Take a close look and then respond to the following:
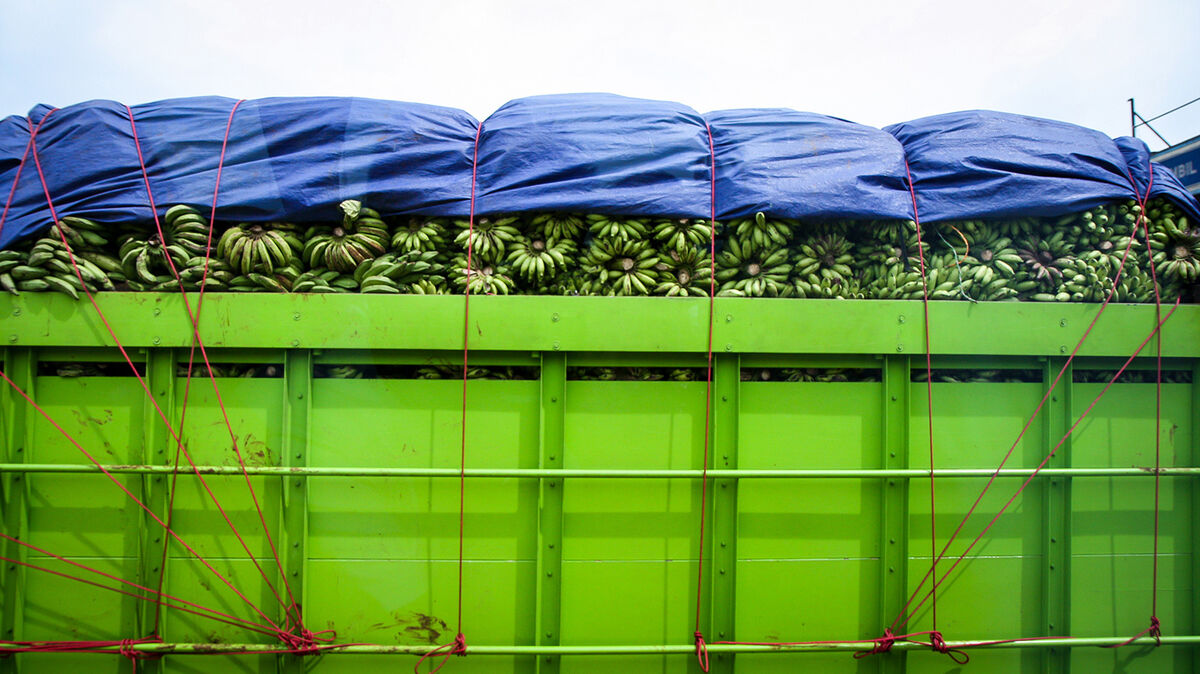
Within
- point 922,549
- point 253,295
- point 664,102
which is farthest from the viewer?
point 664,102

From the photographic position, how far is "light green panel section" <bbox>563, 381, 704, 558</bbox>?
2.78 metres

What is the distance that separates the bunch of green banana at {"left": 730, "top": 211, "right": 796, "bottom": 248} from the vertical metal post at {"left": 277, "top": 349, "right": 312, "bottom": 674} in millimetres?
2381

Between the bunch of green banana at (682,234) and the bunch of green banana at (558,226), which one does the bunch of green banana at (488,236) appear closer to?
the bunch of green banana at (558,226)

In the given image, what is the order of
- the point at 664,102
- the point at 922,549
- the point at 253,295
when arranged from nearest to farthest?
the point at 253,295
the point at 922,549
the point at 664,102

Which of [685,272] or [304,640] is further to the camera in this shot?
[685,272]

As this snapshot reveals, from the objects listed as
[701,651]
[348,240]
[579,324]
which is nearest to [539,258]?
[579,324]

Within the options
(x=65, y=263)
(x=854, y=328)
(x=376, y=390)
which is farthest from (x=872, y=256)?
(x=65, y=263)

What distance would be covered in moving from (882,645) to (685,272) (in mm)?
2215

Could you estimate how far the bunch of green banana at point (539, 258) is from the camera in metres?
2.84

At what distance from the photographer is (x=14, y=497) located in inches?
105

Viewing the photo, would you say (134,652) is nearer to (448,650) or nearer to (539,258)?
(448,650)

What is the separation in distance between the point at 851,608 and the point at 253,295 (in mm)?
3523

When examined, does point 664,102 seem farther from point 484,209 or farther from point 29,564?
point 29,564

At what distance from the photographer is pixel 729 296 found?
2.87m
